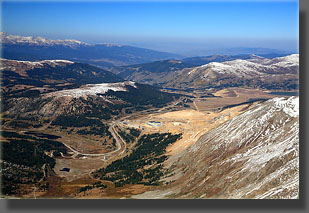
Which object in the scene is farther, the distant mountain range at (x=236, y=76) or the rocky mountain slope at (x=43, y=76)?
the distant mountain range at (x=236, y=76)

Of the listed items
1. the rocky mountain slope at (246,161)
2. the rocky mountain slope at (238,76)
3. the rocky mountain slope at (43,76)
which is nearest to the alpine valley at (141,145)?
the rocky mountain slope at (246,161)

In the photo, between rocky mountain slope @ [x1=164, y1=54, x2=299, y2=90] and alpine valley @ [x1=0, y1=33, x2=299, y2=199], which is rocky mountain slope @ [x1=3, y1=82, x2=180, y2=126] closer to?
alpine valley @ [x1=0, y1=33, x2=299, y2=199]

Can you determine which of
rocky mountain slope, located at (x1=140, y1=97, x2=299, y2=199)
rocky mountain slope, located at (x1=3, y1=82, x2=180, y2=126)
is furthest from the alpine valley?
rocky mountain slope, located at (x1=3, y1=82, x2=180, y2=126)

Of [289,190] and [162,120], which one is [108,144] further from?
[289,190]

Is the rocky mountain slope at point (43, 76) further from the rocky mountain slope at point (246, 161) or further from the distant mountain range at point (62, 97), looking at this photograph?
the rocky mountain slope at point (246, 161)

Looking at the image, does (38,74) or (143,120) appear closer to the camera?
(143,120)

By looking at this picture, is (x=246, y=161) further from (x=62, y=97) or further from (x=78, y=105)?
(x=62, y=97)

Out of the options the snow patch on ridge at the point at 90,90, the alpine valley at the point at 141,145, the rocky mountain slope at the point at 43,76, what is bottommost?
the alpine valley at the point at 141,145

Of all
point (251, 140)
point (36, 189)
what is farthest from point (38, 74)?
point (251, 140)

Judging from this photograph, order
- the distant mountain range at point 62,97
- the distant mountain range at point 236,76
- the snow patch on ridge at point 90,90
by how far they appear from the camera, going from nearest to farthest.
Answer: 1. the distant mountain range at point 62,97
2. the snow patch on ridge at point 90,90
3. the distant mountain range at point 236,76
